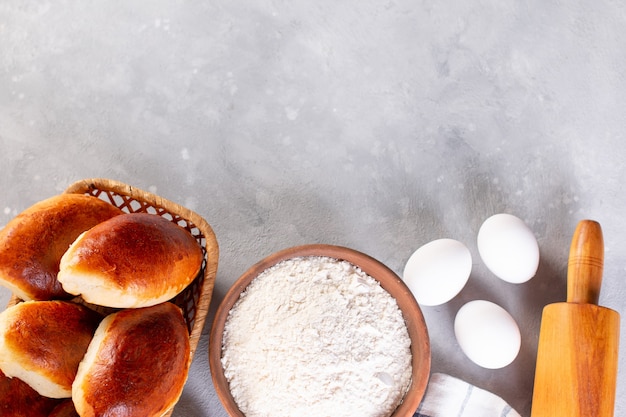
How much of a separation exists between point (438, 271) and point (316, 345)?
219 millimetres

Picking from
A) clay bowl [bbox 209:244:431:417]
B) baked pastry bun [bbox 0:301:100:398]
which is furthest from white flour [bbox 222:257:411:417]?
baked pastry bun [bbox 0:301:100:398]

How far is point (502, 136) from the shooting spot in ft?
3.68

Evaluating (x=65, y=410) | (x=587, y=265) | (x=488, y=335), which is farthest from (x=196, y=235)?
(x=587, y=265)

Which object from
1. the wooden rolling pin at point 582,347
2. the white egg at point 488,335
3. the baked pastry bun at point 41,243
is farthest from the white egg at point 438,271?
the baked pastry bun at point 41,243

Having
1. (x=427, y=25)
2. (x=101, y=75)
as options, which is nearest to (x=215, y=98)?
(x=101, y=75)

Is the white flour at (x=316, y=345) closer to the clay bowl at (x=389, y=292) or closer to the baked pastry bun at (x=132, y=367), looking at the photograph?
the clay bowl at (x=389, y=292)

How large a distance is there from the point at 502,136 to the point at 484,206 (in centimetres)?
14

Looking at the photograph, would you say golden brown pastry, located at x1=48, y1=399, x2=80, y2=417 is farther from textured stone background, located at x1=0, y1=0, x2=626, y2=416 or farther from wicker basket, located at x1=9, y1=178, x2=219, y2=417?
textured stone background, located at x1=0, y1=0, x2=626, y2=416

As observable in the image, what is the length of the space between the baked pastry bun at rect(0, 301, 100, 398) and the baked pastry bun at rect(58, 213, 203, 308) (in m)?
0.05

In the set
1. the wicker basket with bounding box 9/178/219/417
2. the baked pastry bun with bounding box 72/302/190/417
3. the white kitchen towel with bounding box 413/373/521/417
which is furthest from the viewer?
the white kitchen towel with bounding box 413/373/521/417

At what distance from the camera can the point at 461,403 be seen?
1.00 metres

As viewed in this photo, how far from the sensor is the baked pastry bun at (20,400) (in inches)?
30.9

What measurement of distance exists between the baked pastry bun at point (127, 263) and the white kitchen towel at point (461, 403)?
464mm

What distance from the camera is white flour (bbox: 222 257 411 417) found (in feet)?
2.89
